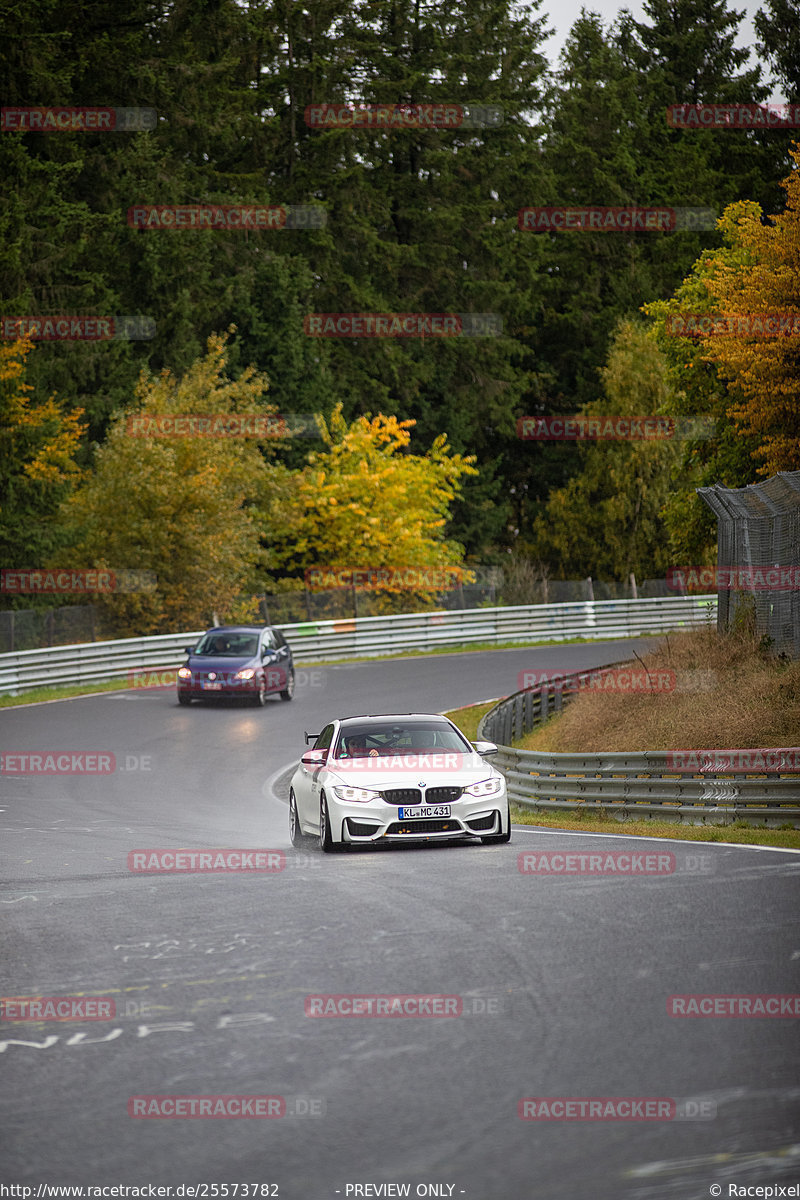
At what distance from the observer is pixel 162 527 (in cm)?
4291

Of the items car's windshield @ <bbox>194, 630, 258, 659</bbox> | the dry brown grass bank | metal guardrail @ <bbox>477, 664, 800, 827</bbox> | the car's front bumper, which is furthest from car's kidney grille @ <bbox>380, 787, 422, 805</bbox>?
car's windshield @ <bbox>194, 630, 258, 659</bbox>

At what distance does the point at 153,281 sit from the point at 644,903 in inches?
1873

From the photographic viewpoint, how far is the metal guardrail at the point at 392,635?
119 feet

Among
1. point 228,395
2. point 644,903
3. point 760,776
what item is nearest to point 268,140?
point 228,395

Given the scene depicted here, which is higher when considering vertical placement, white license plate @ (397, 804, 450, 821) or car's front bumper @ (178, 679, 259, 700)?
white license plate @ (397, 804, 450, 821)

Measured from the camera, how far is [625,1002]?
779 cm

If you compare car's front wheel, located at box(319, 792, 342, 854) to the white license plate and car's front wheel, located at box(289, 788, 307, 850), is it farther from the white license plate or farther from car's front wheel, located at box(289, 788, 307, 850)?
car's front wheel, located at box(289, 788, 307, 850)

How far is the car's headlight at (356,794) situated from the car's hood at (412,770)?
0.15ft

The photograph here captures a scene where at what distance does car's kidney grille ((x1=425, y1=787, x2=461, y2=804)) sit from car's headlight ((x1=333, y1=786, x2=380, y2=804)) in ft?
1.57

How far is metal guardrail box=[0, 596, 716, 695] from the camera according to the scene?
36344 millimetres

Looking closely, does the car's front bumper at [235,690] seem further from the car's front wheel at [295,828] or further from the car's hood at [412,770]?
the car's hood at [412,770]

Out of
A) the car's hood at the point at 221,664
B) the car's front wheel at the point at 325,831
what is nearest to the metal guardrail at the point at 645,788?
the car's front wheel at the point at 325,831

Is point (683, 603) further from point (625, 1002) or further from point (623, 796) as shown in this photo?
point (625, 1002)

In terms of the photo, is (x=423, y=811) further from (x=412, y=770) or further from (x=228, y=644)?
(x=228, y=644)
